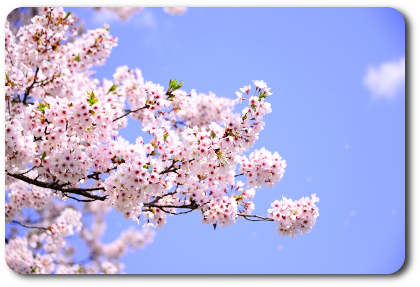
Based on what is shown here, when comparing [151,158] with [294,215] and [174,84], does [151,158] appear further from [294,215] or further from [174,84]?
[294,215]

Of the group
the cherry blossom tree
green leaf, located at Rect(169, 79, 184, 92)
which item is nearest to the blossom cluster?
the cherry blossom tree

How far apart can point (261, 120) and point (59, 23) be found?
2.40 meters

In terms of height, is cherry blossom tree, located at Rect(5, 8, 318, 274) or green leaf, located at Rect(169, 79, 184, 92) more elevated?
green leaf, located at Rect(169, 79, 184, 92)

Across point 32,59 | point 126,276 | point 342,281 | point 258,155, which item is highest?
point 32,59

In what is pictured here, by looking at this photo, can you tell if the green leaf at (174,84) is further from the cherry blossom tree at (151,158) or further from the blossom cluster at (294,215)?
the blossom cluster at (294,215)

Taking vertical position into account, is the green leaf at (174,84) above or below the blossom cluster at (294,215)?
above

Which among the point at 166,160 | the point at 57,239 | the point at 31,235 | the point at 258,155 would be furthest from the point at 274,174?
the point at 31,235

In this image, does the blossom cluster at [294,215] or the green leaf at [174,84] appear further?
the blossom cluster at [294,215]

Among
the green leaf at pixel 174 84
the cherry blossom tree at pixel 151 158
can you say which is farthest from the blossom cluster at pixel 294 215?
the green leaf at pixel 174 84

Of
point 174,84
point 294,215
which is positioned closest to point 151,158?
point 174,84

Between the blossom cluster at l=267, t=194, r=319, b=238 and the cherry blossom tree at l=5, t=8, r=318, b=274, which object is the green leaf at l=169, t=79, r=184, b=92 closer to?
the cherry blossom tree at l=5, t=8, r=318, b=274

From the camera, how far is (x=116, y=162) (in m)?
2.48

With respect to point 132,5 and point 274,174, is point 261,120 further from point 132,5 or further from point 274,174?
point 132,5

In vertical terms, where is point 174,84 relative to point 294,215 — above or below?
above
